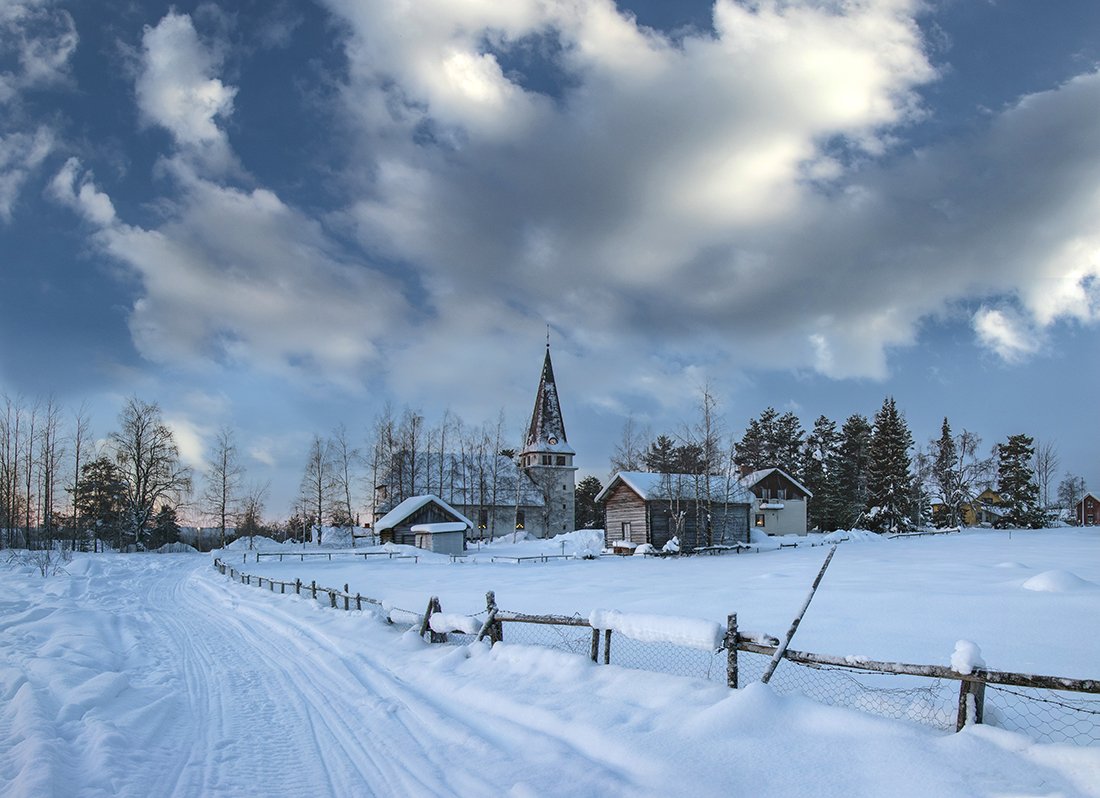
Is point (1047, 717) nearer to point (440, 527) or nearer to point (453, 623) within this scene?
point (453, 623)

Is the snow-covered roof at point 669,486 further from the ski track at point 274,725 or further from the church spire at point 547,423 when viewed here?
the ski track at point 274,725

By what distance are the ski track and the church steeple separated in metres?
57.2

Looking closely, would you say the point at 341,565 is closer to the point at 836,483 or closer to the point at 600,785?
the point at 600,785

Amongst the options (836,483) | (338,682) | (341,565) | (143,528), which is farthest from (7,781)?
(836,483)

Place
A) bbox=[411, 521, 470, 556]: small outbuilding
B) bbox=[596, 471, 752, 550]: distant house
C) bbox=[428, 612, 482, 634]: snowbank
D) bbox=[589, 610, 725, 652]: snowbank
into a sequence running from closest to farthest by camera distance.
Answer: bbox=[589, 610, 725, 652]: snowbank, bbox=[428, 612, 482, 634]: snowbank, bbox=[411, 521, 470, 556]: small outbuilding, bbox=[596, 471, 752, 550]: distant house

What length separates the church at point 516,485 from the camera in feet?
214

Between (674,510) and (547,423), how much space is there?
28140 mm

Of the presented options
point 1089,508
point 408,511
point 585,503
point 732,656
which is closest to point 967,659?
point 732,656

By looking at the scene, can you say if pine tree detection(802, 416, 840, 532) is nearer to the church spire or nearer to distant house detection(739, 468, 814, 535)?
distant house detection(739, 468, 814, 535)

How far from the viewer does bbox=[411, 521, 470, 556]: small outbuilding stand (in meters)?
44.8

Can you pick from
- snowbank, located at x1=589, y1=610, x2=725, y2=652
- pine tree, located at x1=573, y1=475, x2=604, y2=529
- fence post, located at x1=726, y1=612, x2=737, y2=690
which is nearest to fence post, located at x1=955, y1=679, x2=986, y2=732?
fence post, located at x1=726, y1=612, x2=737, y2=690

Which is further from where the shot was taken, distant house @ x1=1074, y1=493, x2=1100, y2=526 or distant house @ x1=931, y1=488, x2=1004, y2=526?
distant house @ x1=1074, y1=493, x2=1100, y2=526

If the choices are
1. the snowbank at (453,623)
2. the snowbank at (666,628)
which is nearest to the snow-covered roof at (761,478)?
the snowbank at (453,623)

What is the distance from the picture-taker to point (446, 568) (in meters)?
34.1
